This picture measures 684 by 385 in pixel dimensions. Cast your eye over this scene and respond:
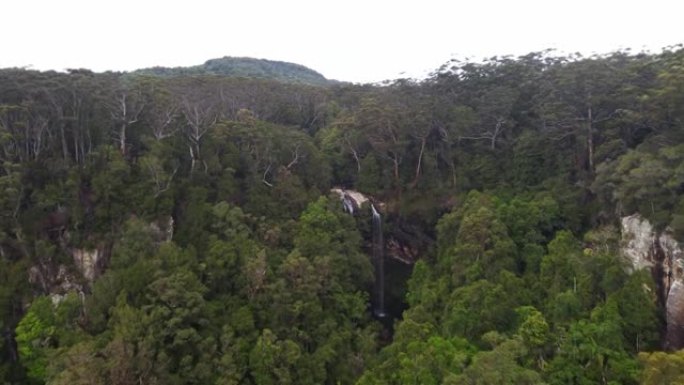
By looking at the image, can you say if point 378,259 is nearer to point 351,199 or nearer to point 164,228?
point 351,199

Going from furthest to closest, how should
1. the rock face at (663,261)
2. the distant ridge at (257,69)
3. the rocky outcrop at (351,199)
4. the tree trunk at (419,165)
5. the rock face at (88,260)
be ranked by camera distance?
the distant ridge at (257,69), the tree trunk at (419,165), the rocky outcrop at (351,199), the rock face at (88,260), the rock face at (663,261)

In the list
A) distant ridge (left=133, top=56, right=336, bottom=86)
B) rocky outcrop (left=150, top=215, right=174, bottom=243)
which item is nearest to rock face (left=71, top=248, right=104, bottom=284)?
rocky outcrop (left=150, top=215, right=174, bottom=243)

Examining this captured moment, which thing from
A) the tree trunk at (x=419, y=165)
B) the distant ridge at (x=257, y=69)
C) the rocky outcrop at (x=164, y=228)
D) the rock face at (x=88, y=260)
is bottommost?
the rock face at (x=88, y=260)

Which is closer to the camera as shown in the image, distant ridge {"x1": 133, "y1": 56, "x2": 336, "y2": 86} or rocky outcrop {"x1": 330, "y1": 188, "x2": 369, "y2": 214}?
rocky outcrop {"x1": 330, "y1": 188, "x2": 369, "y2": 214}

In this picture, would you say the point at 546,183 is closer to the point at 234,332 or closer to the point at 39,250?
the point at 234,332

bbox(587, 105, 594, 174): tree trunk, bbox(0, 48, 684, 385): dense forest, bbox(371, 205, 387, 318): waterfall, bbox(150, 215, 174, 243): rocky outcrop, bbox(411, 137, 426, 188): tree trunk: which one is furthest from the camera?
bbox(411, 137, 426, 188): tree trunk

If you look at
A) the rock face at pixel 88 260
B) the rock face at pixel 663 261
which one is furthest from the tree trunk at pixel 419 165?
the rock face at pixel 88 260

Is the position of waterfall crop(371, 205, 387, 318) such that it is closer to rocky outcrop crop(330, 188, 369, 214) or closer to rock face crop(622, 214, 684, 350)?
rocky outcrop crop(330, 188, 369, 214)

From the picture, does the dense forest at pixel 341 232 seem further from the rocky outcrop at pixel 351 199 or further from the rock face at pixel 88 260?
the rocky outcrop at pixel 351 199
